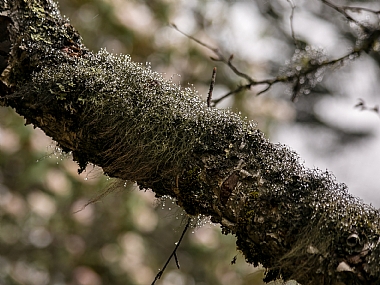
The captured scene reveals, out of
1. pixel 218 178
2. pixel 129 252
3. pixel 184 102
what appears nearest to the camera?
pixel 218 178

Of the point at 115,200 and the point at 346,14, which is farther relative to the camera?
the point at 115,200

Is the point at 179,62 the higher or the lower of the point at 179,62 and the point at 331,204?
the higher

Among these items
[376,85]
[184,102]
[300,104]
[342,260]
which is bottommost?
[342,260]

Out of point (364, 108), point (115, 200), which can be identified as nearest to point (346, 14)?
point (364, 108)

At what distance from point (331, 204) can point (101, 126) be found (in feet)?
1.61

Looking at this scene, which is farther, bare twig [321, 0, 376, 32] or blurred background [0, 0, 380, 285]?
blurred background [0, 0, 380, 285]

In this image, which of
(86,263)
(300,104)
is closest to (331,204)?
(86,263)

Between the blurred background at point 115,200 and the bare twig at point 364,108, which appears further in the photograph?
the blurred background at point 115,200

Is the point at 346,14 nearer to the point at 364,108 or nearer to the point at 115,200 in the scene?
the point at 364,108

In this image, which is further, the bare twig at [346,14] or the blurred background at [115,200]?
the blurred background at [115,200]

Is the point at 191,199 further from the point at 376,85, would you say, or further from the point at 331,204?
the point at 376,85

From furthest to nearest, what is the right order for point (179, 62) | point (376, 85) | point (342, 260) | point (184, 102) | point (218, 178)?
point (376, 85) < point (179, 62) < point (184, 102) < point (218, 178) < point (342, 260)

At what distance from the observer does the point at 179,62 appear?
12.5 ft

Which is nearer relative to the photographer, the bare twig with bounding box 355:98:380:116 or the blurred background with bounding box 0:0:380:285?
the bare twig with bounding box 355:98:380:116
